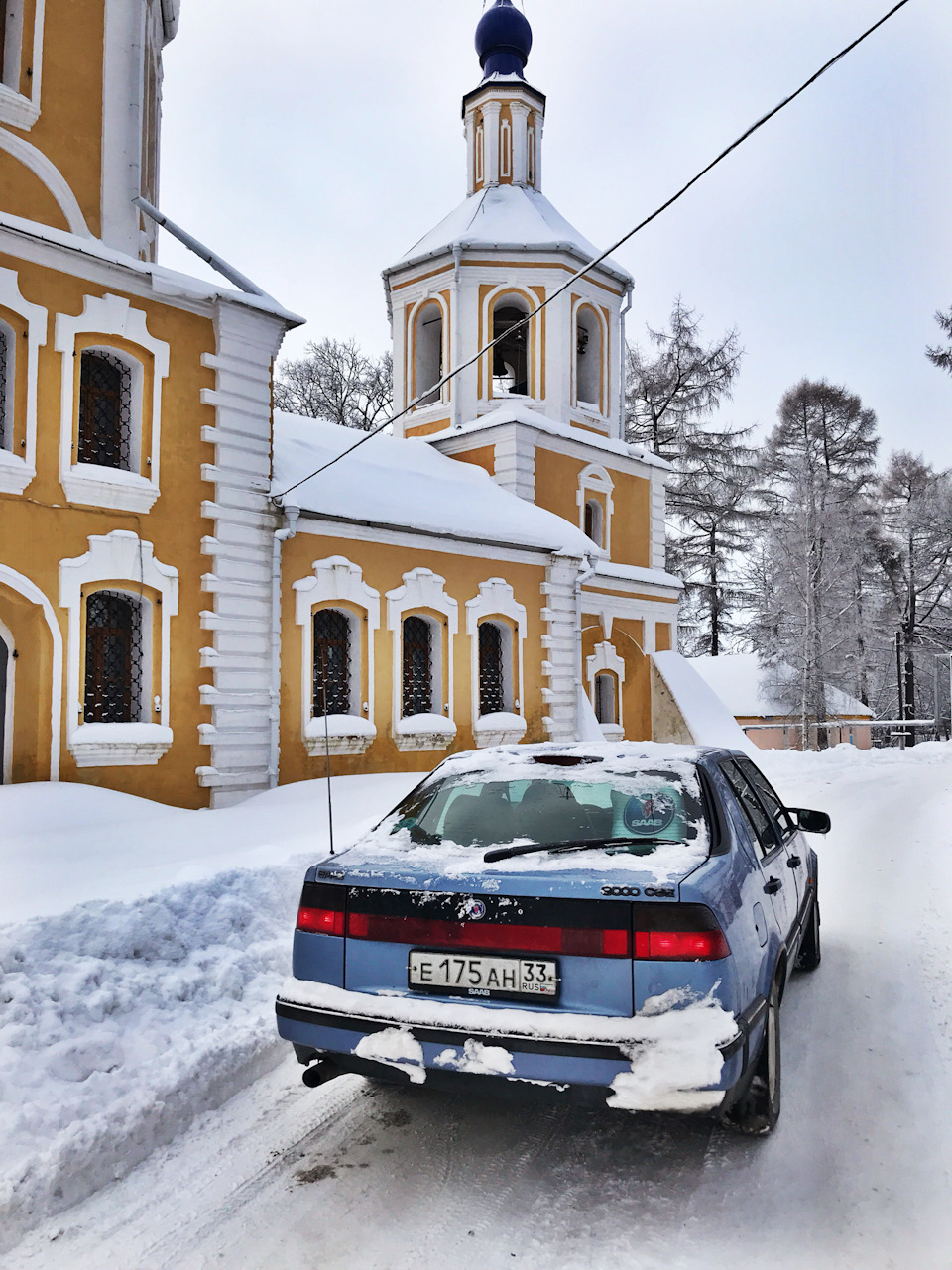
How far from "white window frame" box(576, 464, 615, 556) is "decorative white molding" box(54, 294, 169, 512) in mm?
12086

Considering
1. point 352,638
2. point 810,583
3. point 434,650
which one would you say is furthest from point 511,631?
point 810,583

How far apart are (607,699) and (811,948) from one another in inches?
681

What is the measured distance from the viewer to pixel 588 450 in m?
21.7

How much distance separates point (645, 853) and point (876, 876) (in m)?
5.82

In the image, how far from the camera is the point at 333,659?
44.3 feet

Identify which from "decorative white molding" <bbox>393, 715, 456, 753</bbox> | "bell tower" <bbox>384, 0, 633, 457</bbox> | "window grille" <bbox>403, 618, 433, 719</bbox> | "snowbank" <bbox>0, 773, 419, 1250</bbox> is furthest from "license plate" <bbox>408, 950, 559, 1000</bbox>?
"bell tower" <bbox>384, 0, 633, 457</bbox>

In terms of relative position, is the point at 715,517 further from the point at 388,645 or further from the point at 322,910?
the point at 322,910

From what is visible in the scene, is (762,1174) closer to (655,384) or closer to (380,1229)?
(380,1229)

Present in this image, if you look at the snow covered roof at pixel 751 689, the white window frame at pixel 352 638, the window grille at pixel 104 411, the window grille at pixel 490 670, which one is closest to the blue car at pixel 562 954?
the window grille at pixel 104 411

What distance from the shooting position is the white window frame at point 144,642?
33.3 feet

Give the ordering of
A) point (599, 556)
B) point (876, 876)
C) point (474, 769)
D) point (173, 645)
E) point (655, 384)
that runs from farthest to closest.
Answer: point (655, 384) → point (599, 556) → point (173, 645) → point (876, 876) → point (474, 769)

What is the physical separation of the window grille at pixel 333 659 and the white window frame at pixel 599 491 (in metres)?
9.42

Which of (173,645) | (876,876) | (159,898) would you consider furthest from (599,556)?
(159,898)

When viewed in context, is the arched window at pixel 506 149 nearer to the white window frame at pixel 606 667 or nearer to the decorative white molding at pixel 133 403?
the white window frame at pixel 606 667
